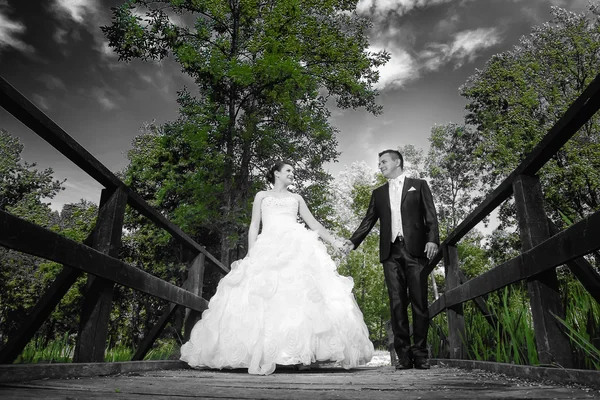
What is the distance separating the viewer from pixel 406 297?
153 inches

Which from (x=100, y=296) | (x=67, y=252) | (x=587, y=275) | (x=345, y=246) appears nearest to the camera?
(x=587, y=275)

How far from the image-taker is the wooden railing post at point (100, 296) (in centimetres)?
240

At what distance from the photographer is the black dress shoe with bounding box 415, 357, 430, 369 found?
141 inches

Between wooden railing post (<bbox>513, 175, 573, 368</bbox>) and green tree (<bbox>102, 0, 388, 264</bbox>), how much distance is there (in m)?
9.23

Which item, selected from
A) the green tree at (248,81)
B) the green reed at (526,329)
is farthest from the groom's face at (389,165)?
the green tree at (248,81)

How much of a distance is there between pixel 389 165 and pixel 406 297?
1.27m

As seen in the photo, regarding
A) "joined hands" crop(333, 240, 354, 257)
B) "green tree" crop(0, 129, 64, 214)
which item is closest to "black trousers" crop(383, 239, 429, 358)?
"joined hands" crop(333, 240, 354, 257)

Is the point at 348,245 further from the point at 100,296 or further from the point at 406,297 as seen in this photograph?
the point at 100,296

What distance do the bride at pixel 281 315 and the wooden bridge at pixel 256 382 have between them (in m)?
0.82

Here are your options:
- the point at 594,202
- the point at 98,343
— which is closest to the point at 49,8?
the point at 98,343

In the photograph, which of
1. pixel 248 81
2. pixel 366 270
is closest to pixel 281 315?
pixel 248 81

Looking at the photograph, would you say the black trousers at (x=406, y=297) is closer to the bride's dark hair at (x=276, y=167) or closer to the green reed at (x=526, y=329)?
the green reed at (x=526, y=329)

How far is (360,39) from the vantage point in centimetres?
1463

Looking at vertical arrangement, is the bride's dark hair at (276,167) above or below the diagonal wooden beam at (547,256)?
above
